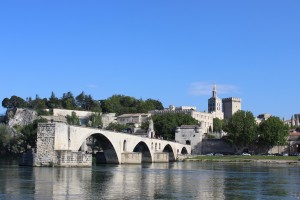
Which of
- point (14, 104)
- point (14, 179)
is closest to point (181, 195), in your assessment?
point (14, 179)

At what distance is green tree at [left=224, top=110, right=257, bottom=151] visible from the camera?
10812cm

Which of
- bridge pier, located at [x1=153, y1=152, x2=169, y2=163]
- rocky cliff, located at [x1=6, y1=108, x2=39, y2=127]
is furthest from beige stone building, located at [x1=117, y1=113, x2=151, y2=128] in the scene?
bridge pier, located at [x1=153, y1=152, x2=169, y2=163]

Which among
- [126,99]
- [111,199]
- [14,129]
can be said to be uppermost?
[126,99]

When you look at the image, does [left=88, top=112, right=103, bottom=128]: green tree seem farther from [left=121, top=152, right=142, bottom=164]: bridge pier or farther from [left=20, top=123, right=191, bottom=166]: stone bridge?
[left=121, top=152, right=142, bottom=164]: bridge pier

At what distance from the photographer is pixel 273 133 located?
10700 centimetres

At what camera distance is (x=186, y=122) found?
420 feet

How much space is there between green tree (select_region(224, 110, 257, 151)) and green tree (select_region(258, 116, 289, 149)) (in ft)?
6.24

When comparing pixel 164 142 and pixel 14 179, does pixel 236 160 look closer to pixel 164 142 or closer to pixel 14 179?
pixel 164 142

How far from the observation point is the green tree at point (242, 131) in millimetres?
108125

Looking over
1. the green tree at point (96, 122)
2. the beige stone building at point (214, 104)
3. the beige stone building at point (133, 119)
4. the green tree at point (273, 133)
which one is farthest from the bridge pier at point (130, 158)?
the beige stone building at point (214, 104)

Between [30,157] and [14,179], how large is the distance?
58.6ft

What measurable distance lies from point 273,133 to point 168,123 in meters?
26.4

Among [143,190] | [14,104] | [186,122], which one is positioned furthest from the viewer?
[14,104]

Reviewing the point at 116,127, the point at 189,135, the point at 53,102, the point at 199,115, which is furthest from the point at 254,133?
the point at 53,102
